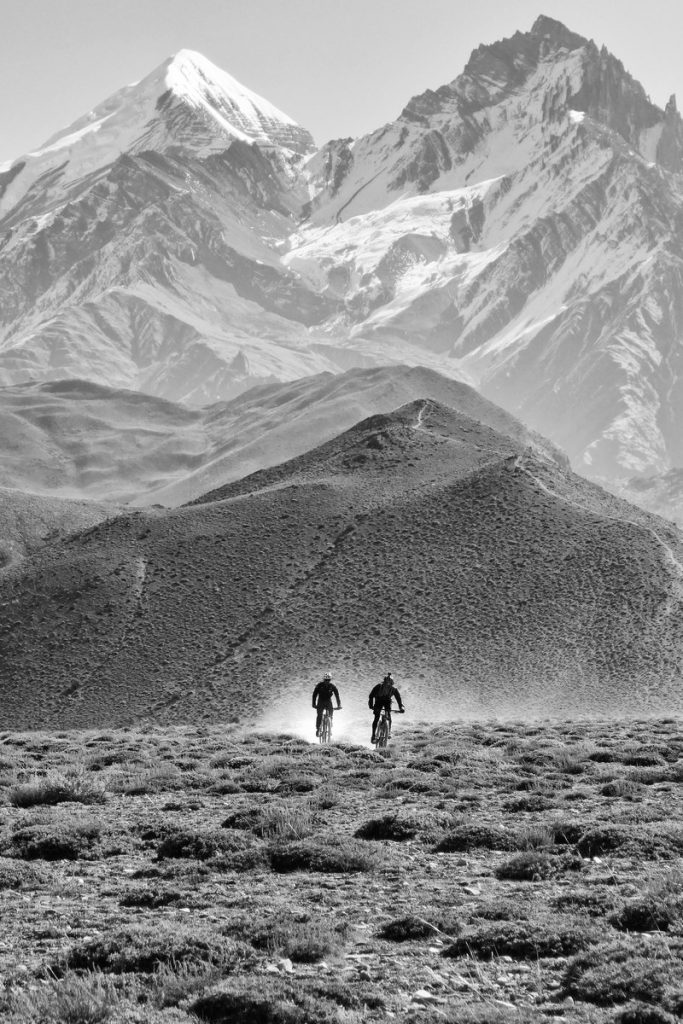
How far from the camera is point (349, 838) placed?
798 inches

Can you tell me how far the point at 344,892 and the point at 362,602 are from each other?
66.2 m

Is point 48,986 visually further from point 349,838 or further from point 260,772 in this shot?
point 260,772

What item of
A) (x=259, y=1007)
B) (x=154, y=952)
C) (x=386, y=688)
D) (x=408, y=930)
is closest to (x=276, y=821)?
(x=408, y=930)

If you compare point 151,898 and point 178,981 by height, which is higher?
point 151,898

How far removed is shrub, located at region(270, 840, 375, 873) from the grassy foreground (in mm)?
34

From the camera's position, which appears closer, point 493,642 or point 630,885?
point 630,885

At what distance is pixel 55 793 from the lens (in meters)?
24.8

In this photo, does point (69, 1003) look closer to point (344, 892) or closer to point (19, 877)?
point (344, 892)

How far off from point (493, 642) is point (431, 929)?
207ft

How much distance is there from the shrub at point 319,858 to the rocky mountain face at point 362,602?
45316 millimetres

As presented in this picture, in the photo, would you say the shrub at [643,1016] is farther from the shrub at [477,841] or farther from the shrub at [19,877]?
the shrub at [19,877]

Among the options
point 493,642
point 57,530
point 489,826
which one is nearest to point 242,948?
point 489,826

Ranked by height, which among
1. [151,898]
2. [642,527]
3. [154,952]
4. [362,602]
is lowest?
[154,952]

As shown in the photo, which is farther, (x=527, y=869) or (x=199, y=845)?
(x=199, y=845)
